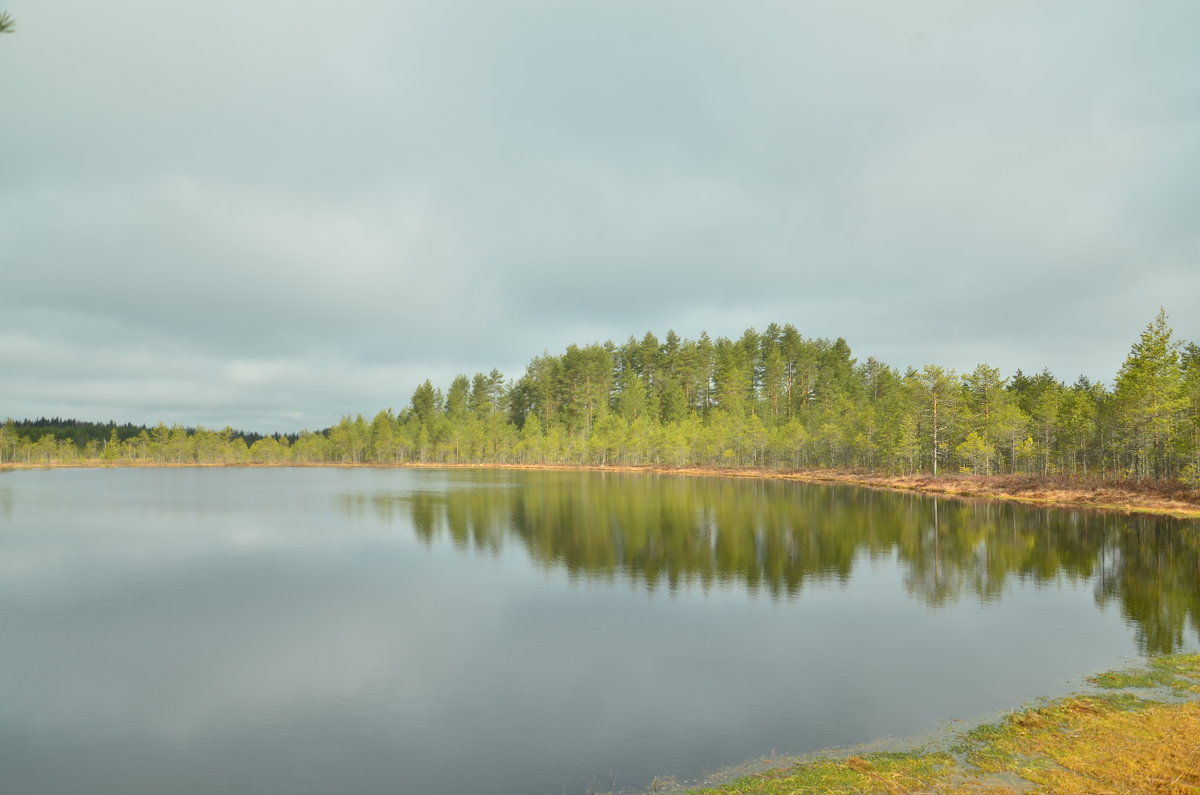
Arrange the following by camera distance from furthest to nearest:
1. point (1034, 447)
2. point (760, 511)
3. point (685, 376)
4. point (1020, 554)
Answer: point (685, 376)
point (1034, 447)
point (760, 511)
point (1020, 554)

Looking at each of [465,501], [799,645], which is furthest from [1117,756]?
[465,501]

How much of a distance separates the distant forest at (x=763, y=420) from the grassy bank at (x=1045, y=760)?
57.5 meters

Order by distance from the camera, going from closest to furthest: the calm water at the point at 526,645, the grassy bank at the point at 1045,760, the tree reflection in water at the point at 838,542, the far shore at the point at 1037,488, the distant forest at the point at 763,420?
the grassy bank at the point at 1045,760
the calm water at the point at 526,645
the tree reflection in water at the point at 838,542
the far shore at the point at 1037,488
the distant forest at the point at 763,420

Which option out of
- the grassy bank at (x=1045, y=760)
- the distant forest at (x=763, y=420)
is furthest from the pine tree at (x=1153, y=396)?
the grassy bank at (x=1045, y=760)

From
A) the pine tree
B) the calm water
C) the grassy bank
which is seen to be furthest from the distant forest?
the grassy bank

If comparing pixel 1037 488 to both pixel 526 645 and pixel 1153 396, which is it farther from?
pixel 526 645

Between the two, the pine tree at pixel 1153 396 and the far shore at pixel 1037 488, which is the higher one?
the pine tree at pixel 1153 396

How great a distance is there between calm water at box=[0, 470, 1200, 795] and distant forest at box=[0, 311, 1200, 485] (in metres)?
36.5

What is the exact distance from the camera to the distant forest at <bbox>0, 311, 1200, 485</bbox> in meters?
69.4

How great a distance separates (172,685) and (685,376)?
155 metres

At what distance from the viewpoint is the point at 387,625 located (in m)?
21.7

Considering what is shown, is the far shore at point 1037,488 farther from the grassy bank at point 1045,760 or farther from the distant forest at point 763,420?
the grassy bank at point 1045,760

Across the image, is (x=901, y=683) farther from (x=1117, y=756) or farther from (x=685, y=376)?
(x=685, y=376)

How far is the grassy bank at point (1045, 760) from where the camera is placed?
31.9 ft
